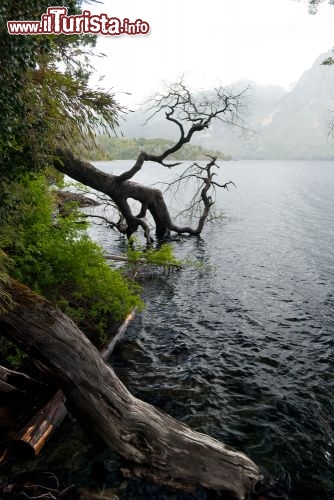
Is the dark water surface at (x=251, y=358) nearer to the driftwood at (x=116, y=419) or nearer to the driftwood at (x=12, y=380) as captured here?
the driftwood at (x=116, y=419)

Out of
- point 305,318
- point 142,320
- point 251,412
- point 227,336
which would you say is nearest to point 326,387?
point 251,412

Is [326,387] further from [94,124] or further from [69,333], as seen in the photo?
[94,124]

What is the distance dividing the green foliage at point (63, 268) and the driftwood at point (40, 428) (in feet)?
10.4

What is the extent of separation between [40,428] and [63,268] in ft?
16.2

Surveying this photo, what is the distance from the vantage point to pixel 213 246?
28547 millimetres

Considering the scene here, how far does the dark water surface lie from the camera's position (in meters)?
8.02

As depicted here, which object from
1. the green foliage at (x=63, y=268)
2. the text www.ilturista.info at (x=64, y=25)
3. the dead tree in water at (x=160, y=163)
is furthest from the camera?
the dead tree in water at (x=160, y=163)

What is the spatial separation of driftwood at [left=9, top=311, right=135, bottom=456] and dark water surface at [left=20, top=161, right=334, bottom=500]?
2274mm

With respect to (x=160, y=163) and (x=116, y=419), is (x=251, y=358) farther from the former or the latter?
(x=160, y=163)

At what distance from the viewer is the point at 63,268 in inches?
435

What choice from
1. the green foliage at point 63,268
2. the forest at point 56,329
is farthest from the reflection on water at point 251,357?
the green foliage at point 63,268

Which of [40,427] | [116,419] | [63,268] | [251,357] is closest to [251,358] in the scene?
[251,357]

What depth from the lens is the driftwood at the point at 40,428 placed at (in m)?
7.00

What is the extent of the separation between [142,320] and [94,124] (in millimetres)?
8504
